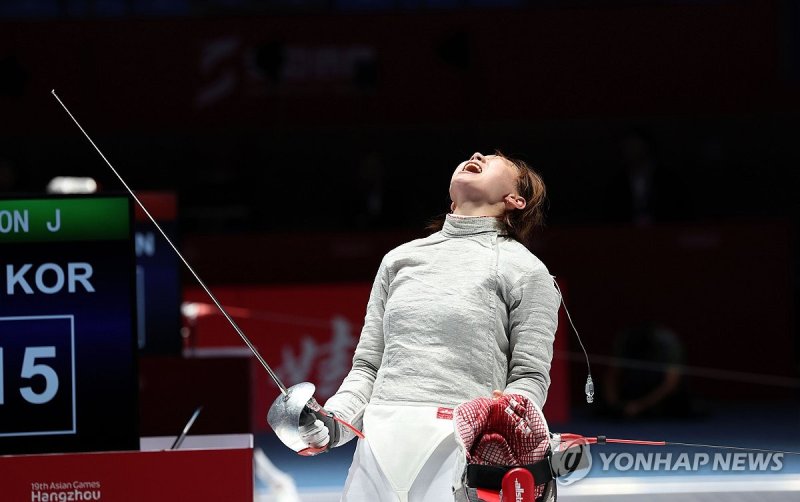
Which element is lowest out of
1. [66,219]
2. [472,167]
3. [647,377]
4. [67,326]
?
[647,377]

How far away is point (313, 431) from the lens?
84.9 inches

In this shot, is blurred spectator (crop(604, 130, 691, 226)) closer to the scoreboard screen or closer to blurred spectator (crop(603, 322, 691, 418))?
blurred spectator (crop(603, 322, 691, 418))

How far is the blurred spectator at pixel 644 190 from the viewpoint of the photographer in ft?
25.2

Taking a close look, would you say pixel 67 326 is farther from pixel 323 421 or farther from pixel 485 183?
pixel 485 183

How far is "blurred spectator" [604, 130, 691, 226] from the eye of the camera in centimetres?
768

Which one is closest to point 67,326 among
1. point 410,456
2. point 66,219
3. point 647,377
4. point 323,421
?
point 66,219

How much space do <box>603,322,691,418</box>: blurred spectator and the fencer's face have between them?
423 cm

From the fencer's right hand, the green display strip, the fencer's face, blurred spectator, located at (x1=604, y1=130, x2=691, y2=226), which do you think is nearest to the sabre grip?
the fencer's right hand

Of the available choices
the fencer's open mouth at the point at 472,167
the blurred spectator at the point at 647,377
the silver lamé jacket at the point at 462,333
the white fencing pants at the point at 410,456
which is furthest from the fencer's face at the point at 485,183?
the blurred spectator at the point at 647,377

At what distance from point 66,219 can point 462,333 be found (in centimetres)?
93

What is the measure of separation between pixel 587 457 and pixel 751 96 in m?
6.99

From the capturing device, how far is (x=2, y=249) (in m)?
2.63

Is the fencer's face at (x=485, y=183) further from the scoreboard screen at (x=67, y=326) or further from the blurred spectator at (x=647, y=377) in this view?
the blurred spectator at (x=647, y=377)

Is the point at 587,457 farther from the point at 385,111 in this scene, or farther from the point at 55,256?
the point at 385,111
